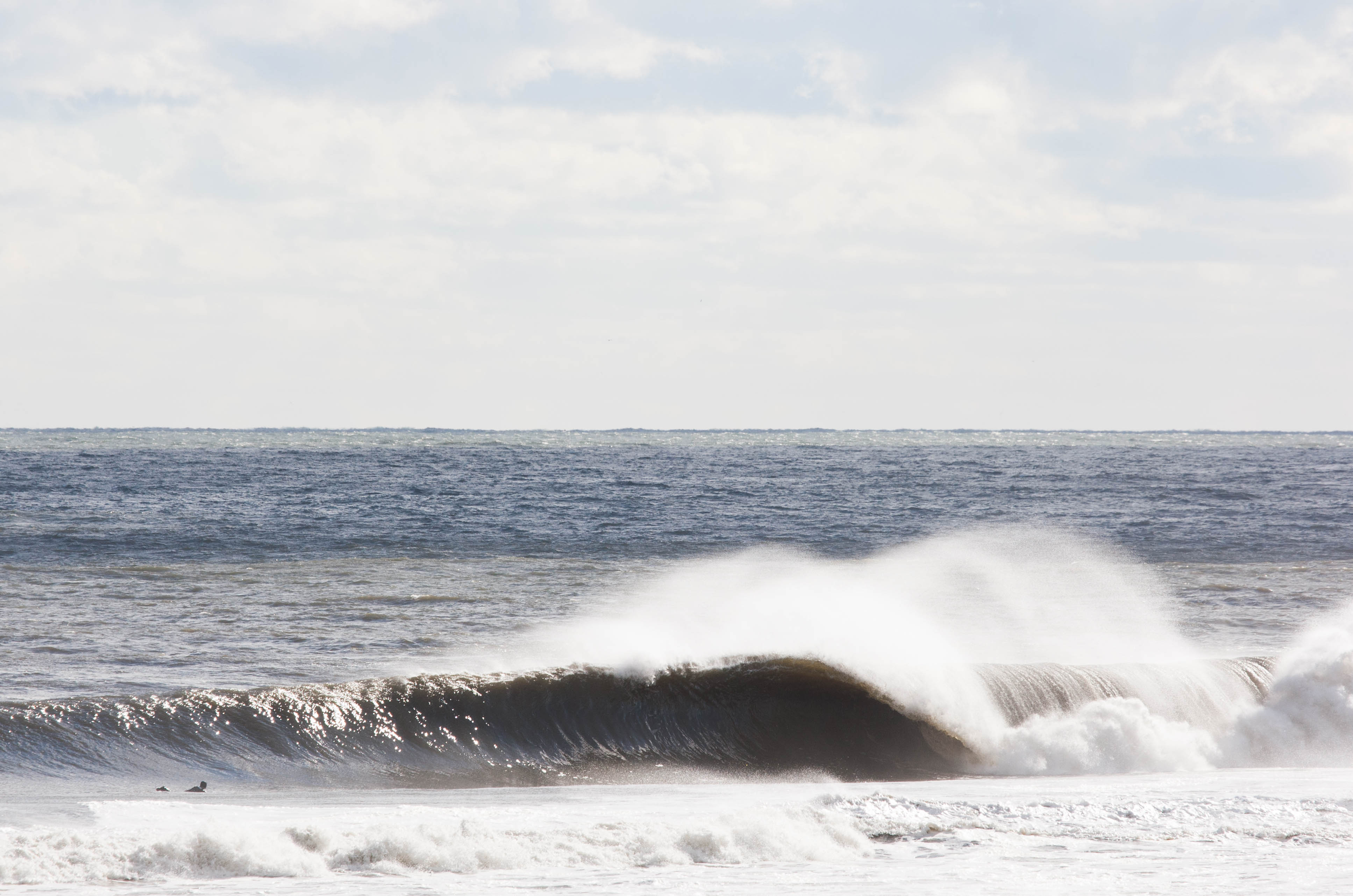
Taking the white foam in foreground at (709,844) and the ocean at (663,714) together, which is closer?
the white foam in foreground at (709,844)

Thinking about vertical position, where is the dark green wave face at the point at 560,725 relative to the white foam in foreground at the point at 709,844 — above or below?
below

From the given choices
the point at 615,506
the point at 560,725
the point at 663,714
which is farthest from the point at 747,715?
the point at 615,506

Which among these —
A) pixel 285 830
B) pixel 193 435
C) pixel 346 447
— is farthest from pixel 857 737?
pixel 193 435

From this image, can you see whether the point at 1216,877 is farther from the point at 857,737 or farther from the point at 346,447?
the point at 346,447

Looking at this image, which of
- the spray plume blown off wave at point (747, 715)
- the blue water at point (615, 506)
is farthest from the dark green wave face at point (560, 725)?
the blue water at point (615, 506)

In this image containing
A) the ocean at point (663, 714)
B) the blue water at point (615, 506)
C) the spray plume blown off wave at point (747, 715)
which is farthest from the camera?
the blue water at point (615, 506)

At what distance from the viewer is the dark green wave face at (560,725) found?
952 cm

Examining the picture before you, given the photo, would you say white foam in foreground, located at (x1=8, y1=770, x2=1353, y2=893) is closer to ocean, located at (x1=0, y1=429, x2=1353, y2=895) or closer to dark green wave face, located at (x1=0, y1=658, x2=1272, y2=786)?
ocean, located at (x1=0, y1=429, x2=1353, y2=895)

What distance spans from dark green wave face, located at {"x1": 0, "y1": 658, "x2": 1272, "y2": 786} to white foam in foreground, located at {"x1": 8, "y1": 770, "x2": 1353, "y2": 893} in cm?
160

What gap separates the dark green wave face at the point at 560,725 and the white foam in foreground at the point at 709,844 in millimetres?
1596

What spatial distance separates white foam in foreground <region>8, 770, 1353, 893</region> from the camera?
605 cm

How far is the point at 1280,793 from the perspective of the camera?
8.36 m

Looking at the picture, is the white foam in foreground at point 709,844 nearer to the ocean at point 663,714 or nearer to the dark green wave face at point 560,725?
the ocean at point 663,714

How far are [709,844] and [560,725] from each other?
14.8 ft
